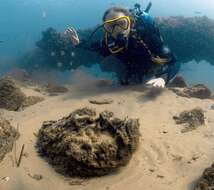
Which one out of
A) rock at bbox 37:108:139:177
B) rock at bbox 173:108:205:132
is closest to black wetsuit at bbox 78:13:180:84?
rock at bbox 173:108:205:132

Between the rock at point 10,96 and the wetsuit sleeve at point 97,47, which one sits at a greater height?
the wetsuit sleeve at point 97,47

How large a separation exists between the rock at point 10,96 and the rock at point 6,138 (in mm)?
2638

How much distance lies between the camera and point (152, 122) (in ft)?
21.9

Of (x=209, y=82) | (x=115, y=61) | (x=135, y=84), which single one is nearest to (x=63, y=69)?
(x=115, y=61)

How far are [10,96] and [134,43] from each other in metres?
3.57

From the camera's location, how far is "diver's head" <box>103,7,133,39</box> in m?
8.04

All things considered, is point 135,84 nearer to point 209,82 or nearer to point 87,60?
point 87,60

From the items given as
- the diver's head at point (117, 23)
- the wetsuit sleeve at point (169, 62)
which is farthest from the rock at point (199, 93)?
the diver's head at point (117, 23)

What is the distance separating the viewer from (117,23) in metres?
8.06

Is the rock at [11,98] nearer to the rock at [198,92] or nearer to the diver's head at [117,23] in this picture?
the diver's head at [117,23]

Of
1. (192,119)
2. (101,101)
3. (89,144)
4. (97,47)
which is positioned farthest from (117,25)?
(89,144)

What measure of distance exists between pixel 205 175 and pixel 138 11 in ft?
19.3

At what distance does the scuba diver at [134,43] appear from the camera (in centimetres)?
817

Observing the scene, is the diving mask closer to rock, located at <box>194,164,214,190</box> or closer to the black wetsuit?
the black wetsuit
